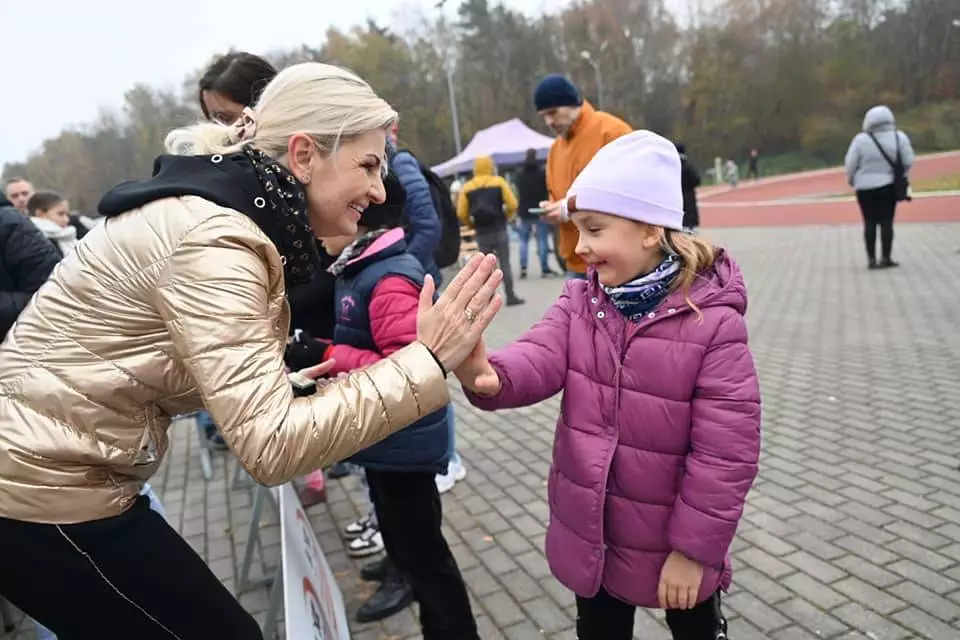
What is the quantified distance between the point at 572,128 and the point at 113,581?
3664 millimetres

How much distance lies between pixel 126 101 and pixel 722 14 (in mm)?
47878

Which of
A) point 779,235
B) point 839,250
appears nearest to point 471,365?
point 839,250

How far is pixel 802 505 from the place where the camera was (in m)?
3.62

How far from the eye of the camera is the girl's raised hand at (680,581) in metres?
1.82

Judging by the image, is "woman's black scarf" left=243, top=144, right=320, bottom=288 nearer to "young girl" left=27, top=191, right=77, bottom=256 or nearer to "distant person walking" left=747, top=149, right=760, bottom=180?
"young girl" left=27, top=191, right=77, bottom=256

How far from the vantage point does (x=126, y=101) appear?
184 ft

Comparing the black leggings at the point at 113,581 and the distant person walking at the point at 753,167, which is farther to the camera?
the distant person walking at the point at 753,167

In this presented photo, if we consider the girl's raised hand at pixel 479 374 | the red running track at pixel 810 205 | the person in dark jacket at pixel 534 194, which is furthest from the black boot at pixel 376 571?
the red running track at pixel 810 205

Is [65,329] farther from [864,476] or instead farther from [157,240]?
[864,476]

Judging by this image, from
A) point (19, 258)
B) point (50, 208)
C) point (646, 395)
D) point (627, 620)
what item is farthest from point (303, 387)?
point (50, 208)

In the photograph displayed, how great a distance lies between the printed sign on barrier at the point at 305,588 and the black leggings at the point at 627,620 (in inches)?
32.0

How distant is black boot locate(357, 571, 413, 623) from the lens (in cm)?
307

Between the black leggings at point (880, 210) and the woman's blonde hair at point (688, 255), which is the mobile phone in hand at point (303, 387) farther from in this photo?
the black leggings at point (880, 210)

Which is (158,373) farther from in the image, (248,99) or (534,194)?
(534,194)
